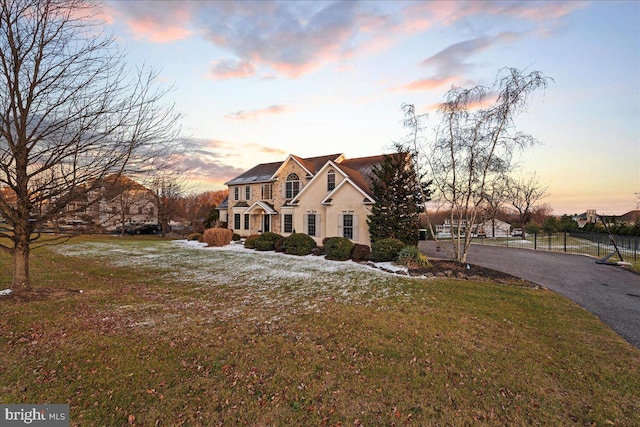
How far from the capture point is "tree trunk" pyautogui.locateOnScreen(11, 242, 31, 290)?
7500mm

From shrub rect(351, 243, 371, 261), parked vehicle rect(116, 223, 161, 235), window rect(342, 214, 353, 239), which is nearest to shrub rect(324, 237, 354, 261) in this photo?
shrub rect(351, 243, 371, 261)

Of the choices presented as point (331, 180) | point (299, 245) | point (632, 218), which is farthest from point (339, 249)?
point (632, 218)

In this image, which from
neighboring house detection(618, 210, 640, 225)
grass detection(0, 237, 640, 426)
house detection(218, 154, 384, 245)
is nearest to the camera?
grass detection(0, 237, 640, 426)

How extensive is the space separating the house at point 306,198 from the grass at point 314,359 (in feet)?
34.9

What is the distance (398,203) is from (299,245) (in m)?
6.89

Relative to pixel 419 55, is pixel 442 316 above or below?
below

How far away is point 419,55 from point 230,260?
Result: 14.7 m

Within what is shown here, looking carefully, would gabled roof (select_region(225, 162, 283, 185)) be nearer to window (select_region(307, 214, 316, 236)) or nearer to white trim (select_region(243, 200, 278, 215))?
white trim (select_region(243, 200, 278, 215))

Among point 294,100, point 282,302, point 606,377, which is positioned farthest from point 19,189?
point 294,100

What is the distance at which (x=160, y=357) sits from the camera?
4691mm

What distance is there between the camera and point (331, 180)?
21.4 metres

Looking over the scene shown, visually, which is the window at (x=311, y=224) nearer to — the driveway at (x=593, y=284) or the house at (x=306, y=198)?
the house at (x=306, y=198)

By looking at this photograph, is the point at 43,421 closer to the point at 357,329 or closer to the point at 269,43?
the point at 357,329

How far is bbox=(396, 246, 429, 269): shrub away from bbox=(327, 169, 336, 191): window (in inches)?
346
